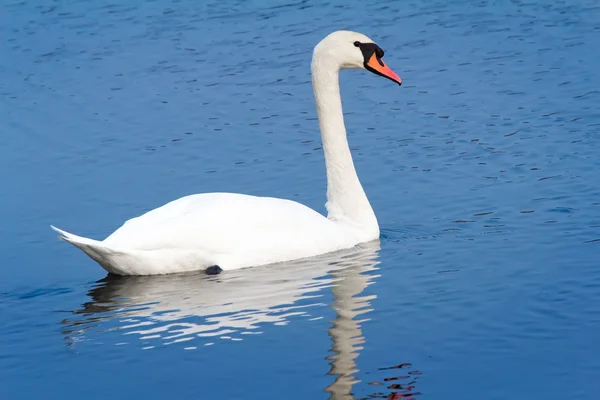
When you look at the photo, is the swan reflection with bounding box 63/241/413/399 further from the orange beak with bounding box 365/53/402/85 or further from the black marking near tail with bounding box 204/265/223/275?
the orange beak with bounding box 365/53/402/85

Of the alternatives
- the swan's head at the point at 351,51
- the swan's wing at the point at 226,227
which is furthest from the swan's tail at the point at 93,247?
the swan's head at the point at 351,51

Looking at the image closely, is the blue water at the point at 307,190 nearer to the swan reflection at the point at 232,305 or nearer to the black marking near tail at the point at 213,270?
the swan reflection at the point at 232,305

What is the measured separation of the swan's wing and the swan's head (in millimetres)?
1466

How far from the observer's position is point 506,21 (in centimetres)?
1830

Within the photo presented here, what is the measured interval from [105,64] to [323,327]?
10778mm

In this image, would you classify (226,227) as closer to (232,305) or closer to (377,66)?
(232,305)

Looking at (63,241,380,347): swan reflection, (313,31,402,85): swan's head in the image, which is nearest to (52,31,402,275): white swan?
(313,31,402,85): swan's head

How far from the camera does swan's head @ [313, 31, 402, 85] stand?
430 inches

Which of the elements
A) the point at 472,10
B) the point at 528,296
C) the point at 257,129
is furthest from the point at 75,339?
the point at 472,10

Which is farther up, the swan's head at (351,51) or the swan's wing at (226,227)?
the swan's head at (351,51)

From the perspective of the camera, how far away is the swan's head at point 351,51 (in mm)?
10914

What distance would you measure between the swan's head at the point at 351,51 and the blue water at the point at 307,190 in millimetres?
1321

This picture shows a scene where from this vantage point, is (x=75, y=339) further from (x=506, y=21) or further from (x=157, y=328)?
(x=506, y=21)

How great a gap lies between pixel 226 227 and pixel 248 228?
7.9 inches
